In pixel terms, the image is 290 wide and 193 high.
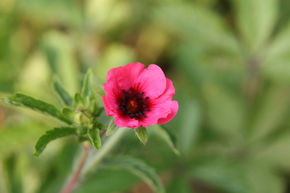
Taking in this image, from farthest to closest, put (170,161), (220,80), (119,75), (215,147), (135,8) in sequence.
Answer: (135,8) < (220,80) < (215,147) < (170,161) < (119,75)

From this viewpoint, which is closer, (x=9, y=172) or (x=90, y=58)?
(x=9, y=172)

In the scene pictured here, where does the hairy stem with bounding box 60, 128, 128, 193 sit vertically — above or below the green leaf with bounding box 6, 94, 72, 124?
below

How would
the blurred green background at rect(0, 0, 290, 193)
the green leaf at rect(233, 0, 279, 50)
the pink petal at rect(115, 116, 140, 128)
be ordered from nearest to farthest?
1. the pink petal at rect(115, 116, 140, 128)
2. the blurred green background at rect(0, 0, 290, 193)
3. the green leaf at rect(233, 0, 279, 50)

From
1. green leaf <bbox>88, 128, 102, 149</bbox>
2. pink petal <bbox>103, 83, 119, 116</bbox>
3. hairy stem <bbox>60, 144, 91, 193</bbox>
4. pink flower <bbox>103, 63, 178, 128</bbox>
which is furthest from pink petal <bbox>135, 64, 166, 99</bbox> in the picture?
hairy stem <bbox>60, 144, 91, 193</bbox>

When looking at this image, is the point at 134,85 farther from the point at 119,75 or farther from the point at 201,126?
the point at 201,126

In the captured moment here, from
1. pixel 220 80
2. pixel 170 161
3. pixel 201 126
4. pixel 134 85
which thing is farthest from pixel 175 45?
pixel 134 85

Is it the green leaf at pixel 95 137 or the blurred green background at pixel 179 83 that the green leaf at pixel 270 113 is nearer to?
the blurred green background at pixel 179 83

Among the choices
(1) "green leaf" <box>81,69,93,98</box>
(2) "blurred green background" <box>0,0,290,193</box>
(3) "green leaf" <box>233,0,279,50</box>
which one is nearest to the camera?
(1) "green leaf" <box>81,69,93,98</box>

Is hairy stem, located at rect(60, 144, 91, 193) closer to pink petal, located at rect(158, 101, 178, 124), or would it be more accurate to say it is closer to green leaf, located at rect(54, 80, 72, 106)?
green leaf, located at rect(54, 80, 72, 106)
